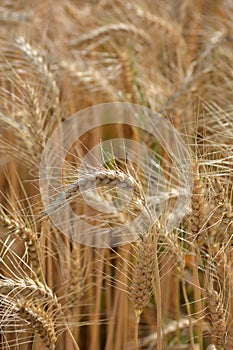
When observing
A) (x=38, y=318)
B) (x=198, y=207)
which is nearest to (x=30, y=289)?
(x=38, y=318)

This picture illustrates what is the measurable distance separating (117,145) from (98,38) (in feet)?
1.71

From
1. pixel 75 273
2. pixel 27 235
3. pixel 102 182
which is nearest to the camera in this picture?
pixel 102 182

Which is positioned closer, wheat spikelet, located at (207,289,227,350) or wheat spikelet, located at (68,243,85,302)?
wheat spikelet, located at (207,289,227,350)

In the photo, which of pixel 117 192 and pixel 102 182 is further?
pixel 117 192

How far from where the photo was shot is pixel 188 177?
108 centimetres

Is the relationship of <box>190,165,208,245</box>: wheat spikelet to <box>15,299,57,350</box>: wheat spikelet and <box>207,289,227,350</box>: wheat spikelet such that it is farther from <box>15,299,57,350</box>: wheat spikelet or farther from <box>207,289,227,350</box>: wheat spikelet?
<box>15,299,57,350</box>: wheat spikelet

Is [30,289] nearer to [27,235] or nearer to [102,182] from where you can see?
[27,235]

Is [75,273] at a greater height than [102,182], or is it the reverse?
[102,182]

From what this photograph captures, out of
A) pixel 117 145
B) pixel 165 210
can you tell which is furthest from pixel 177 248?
pixel 117 145

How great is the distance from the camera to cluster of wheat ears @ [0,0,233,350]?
1045 millimetres

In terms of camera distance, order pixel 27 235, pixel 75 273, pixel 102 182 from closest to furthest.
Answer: pixel 102 182
pixel 27 235
pixel 75 273

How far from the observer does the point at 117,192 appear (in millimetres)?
1102

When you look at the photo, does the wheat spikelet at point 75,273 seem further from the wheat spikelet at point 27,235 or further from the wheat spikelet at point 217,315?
the wheat spikelet at point 217,315

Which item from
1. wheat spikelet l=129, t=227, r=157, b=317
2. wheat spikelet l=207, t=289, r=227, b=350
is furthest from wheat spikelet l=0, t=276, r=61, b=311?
wheat spikelet l=207, t=289, r=227, b=350
